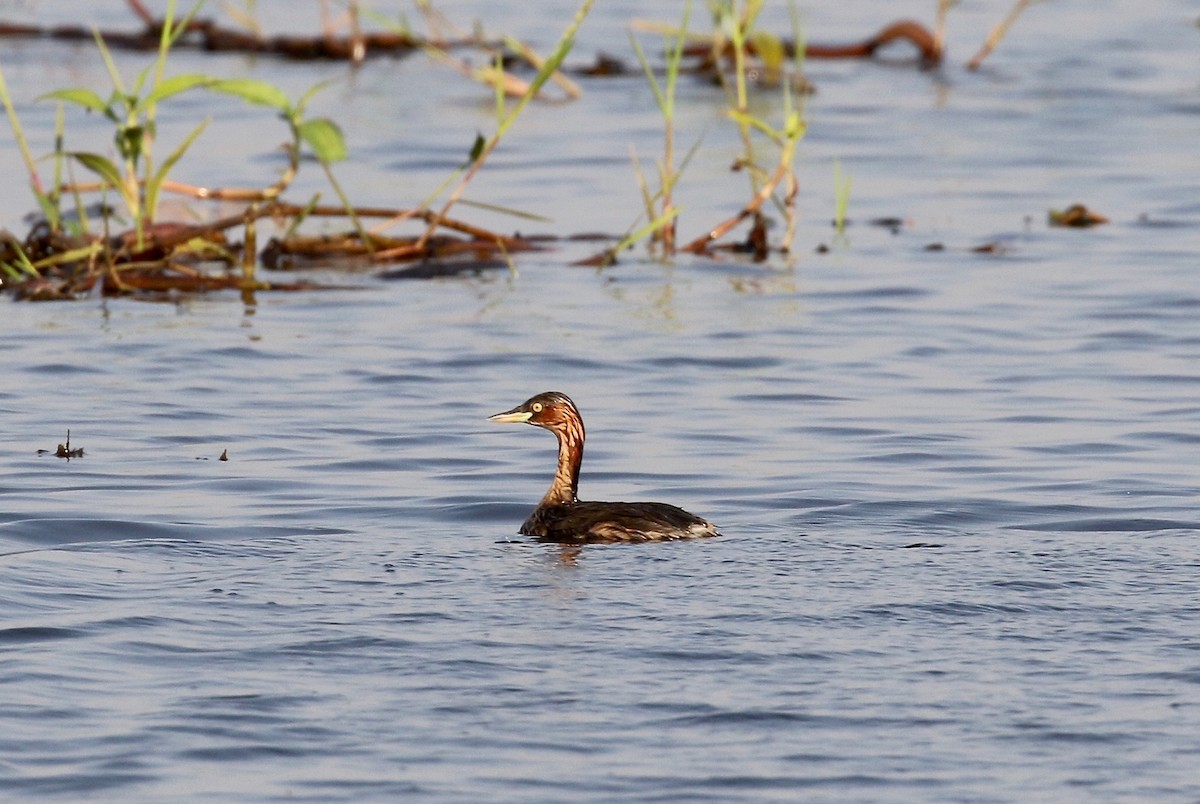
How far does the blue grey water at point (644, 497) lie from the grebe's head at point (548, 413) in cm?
47

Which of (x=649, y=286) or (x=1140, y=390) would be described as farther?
(x=649, y=286)

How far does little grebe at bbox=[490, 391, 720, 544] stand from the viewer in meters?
9.07

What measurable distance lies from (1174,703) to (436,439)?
5371mm

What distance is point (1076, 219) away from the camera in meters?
17.8

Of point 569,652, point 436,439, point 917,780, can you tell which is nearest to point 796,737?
point 917,780

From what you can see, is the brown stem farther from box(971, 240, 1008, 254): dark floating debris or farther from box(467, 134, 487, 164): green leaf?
box(467, 134, 487, 164): green leaf

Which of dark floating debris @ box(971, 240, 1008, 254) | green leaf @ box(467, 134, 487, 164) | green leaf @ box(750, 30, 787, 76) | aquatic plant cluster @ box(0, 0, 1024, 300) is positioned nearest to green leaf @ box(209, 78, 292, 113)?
aquatic plant cluster @ box(0, 0, 1024, 300)

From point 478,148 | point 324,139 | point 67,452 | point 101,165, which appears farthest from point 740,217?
point 67,452

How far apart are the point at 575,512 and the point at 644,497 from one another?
1.17 metres

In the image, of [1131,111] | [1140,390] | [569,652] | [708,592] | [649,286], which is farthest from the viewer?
→ [1131,111]

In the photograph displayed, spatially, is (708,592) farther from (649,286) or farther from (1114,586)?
(649,286)

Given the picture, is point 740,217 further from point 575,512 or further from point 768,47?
point 575,512

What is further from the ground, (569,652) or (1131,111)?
(1131,111)

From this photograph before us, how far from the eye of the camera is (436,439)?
38.3 ft
